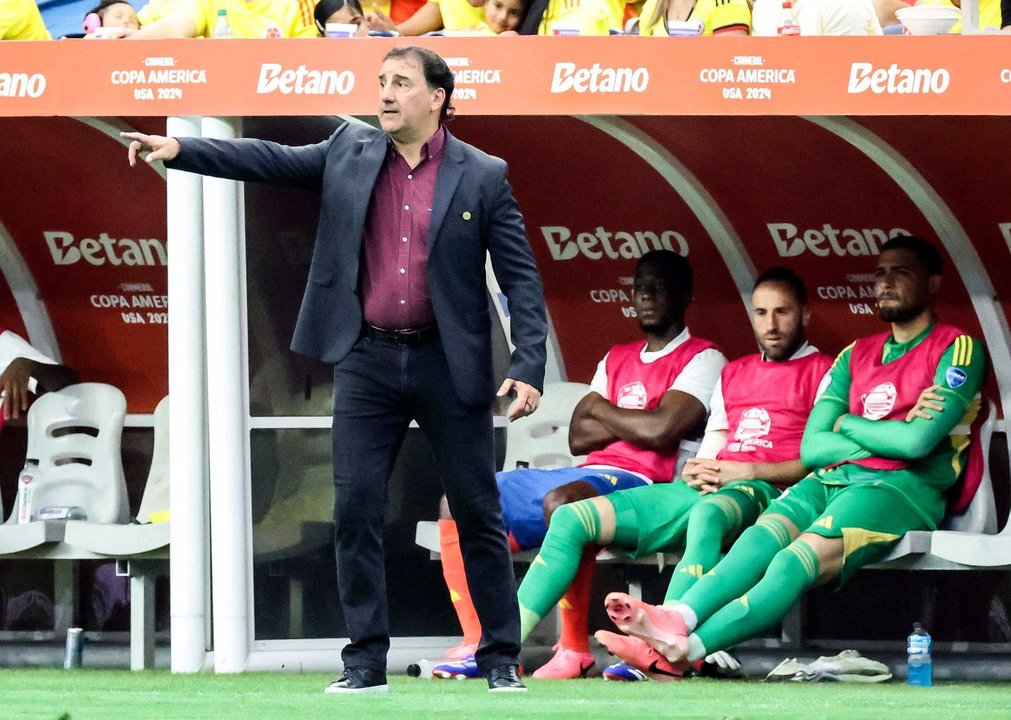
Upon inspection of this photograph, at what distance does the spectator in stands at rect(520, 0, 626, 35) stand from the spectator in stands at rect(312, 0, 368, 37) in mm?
645

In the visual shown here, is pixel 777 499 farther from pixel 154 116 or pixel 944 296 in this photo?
pixel 154 116

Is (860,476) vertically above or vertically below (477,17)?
below

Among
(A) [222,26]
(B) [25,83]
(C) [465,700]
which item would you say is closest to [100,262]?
(A) [222,26]

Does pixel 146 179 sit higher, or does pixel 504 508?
pixel 146 179

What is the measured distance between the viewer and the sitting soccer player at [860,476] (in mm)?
6160

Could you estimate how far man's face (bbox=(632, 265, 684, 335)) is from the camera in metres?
7.21

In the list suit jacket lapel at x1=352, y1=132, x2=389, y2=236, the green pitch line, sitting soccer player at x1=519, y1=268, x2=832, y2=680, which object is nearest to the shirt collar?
sitting soccer player at x1=519, y1=268, x2=832, y2=680

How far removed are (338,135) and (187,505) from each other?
1.94 metres

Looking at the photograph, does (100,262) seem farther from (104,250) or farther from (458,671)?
(458,671)

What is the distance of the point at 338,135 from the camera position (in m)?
5.24

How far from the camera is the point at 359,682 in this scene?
5184 mm

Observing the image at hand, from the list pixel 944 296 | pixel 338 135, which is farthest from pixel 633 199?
pixel 338 135

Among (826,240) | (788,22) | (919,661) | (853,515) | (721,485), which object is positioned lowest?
(919,661)

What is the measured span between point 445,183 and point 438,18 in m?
3.15
